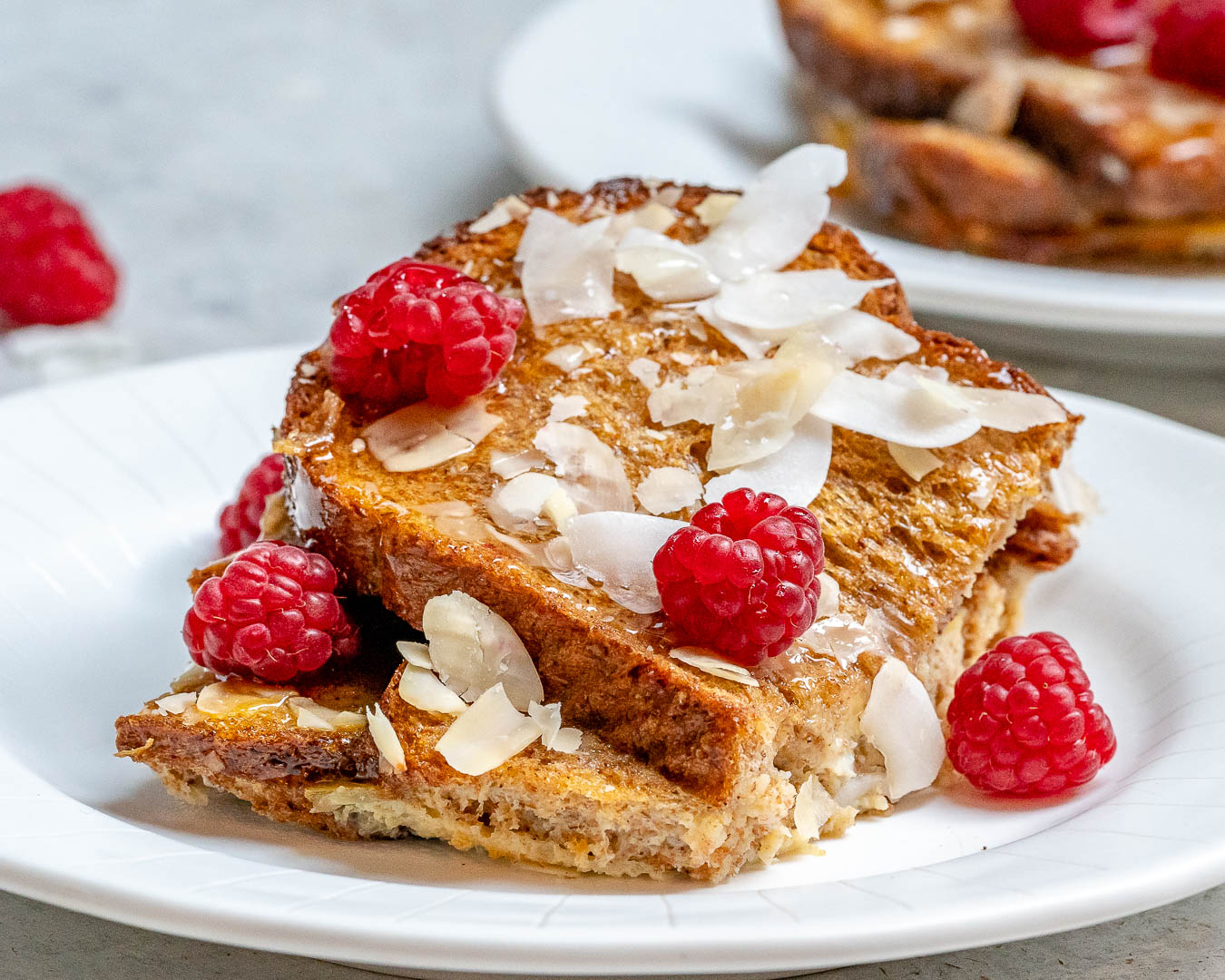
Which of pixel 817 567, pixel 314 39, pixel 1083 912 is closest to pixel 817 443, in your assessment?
pixel 817 567

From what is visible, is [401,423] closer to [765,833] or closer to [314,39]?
[765,833]

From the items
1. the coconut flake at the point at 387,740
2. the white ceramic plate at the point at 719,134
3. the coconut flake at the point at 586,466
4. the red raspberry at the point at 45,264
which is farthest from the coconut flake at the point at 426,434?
the red raspberry at the point at 45,264

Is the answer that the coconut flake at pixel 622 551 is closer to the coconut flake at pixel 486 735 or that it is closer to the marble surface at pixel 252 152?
the coconut flake at pixel 486 735

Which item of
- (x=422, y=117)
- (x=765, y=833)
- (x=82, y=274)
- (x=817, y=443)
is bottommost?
(x=422, y=117)

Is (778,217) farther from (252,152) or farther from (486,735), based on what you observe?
(252,152)

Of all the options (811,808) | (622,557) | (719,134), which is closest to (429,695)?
(622,557)

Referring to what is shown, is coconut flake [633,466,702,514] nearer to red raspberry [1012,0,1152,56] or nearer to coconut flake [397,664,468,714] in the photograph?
coconut flake [397,664,468,714]

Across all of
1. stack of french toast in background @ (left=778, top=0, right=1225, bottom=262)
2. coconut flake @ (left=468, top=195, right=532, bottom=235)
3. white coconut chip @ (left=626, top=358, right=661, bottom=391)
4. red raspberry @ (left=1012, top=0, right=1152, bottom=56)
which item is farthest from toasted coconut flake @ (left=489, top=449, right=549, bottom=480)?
red raspberry @ (left=1012, top=0, right=1152, bottom=56)
